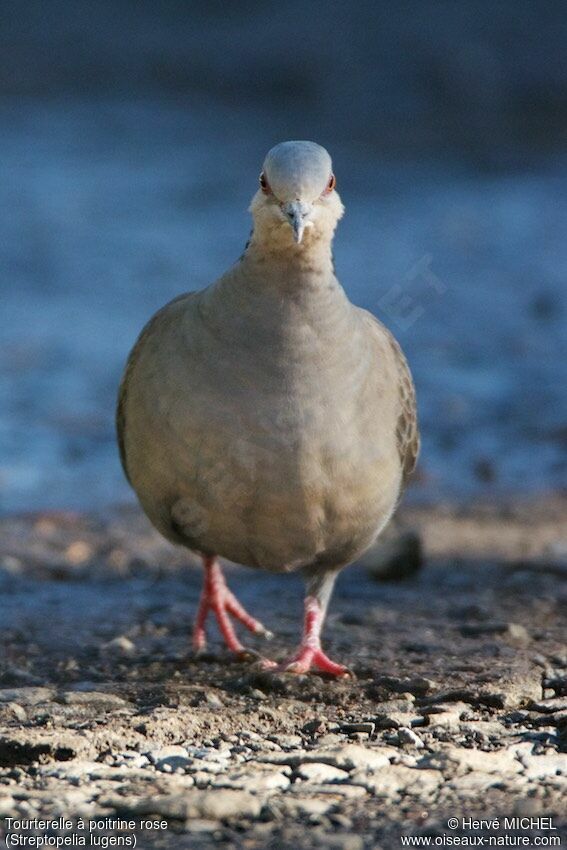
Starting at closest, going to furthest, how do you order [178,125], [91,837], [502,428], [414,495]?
[91,837], [414,495], [502,428], [178,125]

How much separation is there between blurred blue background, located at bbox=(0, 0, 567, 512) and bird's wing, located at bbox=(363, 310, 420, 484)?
119 inches

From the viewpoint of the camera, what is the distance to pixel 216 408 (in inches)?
209

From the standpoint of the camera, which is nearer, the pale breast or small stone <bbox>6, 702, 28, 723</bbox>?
small stone <bbox>6, 702, 28, 723</bbox>

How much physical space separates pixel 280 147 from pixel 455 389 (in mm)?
6242

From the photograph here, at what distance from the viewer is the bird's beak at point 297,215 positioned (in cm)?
517

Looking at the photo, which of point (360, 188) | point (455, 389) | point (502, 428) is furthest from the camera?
point (360, 188)

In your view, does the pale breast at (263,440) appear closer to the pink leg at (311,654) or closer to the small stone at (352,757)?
the pink leg at (311,654)

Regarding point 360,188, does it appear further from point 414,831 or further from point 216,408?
point 414,831

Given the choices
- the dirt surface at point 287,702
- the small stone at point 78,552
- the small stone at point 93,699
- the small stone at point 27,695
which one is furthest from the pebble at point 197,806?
the small stone at point 78,552

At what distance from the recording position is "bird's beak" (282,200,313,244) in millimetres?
5168

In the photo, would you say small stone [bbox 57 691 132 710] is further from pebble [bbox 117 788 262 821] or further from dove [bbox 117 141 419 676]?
pebble [bbox 117 788 262 821]

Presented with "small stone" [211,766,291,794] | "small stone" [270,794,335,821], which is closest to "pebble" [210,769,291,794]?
"small stone" [211,766,291,794]

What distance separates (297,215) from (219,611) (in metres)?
1.80

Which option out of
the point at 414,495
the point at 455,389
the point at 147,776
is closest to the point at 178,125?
the point at 455,389
